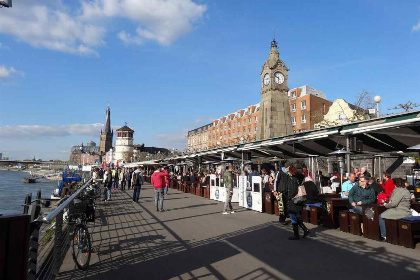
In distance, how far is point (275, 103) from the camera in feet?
90.8

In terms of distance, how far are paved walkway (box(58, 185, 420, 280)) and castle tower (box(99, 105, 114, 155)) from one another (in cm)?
17071

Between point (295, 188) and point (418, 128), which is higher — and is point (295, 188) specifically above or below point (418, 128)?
below

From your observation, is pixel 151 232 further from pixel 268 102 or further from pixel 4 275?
pixel 268 102

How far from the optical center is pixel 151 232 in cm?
810

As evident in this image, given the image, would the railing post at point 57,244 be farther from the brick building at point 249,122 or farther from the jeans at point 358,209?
the brick building at point 249,122

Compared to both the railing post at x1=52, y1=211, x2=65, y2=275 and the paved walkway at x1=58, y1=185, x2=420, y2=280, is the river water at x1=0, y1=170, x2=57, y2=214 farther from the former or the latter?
the paved walkway at x1=58, y1=185, x2=420, y2=280

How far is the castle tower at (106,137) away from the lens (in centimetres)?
17038

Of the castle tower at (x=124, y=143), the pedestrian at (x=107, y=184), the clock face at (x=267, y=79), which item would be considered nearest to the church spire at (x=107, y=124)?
the castle tower at (x=124, y=143)

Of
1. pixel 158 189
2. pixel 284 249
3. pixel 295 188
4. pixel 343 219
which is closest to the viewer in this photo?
pixel 284 249

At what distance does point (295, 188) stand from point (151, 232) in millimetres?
3994

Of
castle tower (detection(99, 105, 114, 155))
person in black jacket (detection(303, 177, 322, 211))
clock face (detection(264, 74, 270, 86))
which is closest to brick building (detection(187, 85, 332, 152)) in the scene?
clock face (detection(264, 74, 270, 86))

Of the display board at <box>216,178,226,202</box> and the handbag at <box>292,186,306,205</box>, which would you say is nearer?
the handbag at <box>292,186,306,205</box>

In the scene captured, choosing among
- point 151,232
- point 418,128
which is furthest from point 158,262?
point 418,128

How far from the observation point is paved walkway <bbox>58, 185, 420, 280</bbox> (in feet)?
16.2
